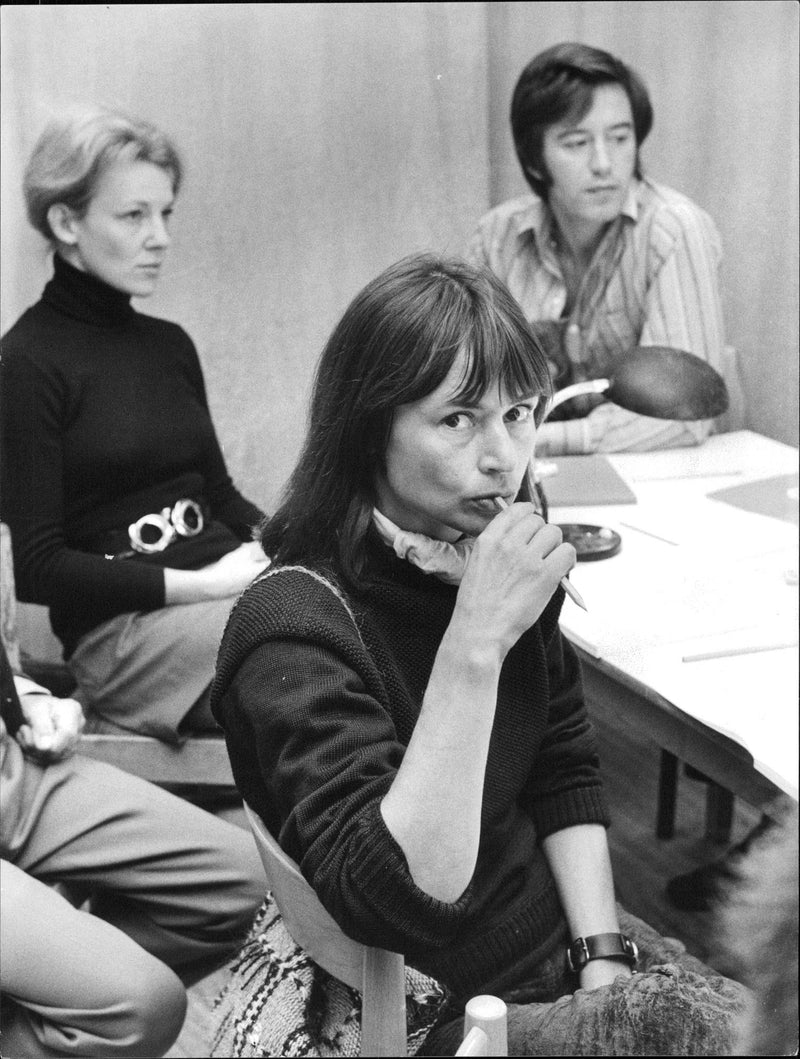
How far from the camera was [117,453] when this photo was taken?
1.45 m

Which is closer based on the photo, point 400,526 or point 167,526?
point 400,526

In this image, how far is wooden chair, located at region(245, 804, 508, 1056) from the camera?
3.24ft

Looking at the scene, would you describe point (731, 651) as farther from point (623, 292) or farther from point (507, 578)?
point (623, 292)

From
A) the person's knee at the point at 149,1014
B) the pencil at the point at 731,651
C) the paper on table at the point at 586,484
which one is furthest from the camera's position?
the paper on table at the point at 586,484

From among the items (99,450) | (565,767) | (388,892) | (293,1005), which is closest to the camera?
(388,892)

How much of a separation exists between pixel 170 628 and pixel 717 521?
70 centimetres

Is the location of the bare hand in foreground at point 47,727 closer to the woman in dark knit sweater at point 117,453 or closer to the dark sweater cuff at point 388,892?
the woman in dark knit sweater at point 117,453

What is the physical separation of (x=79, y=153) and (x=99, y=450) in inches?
13.2

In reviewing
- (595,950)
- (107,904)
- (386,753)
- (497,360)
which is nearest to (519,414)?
(497,360)

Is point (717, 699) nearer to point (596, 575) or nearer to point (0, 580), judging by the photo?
point (596, 575)

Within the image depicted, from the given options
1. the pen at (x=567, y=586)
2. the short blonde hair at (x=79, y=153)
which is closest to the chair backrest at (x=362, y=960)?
the pen at (x=567, y=586)

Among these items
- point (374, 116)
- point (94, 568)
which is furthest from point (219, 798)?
point (374, 116)

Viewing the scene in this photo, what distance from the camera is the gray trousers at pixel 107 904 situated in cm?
127

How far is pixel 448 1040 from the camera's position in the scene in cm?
109
